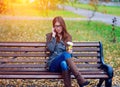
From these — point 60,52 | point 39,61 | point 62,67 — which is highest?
point 60,52

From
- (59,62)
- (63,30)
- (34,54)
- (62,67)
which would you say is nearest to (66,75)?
(62,67)

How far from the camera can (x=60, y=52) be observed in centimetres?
749

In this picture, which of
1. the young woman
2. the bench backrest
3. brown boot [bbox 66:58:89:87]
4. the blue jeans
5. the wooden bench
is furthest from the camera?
the bench backrest

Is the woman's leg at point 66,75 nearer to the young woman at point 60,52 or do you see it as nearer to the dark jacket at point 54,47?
the young woman at point 60,52

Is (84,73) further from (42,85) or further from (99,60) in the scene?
(42,85)

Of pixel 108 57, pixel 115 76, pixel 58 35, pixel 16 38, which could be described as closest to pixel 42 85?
pixel 58 35

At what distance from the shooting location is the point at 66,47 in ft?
24.2

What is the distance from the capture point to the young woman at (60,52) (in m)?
6.93

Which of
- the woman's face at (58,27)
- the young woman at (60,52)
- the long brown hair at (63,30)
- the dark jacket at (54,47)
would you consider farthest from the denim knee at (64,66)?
the woman's face at (58,27)

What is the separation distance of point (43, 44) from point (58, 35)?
0.45m

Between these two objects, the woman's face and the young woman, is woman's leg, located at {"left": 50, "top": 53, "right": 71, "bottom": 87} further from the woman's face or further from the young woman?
the woman's face

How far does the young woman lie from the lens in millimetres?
6926

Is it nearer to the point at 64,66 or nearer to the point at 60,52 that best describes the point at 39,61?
the point at 60,52

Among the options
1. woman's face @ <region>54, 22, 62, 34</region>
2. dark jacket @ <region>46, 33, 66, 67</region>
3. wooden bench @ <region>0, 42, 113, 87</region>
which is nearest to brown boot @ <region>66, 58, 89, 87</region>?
wooden bench @ <region>0, 42, 113, 87</region>
